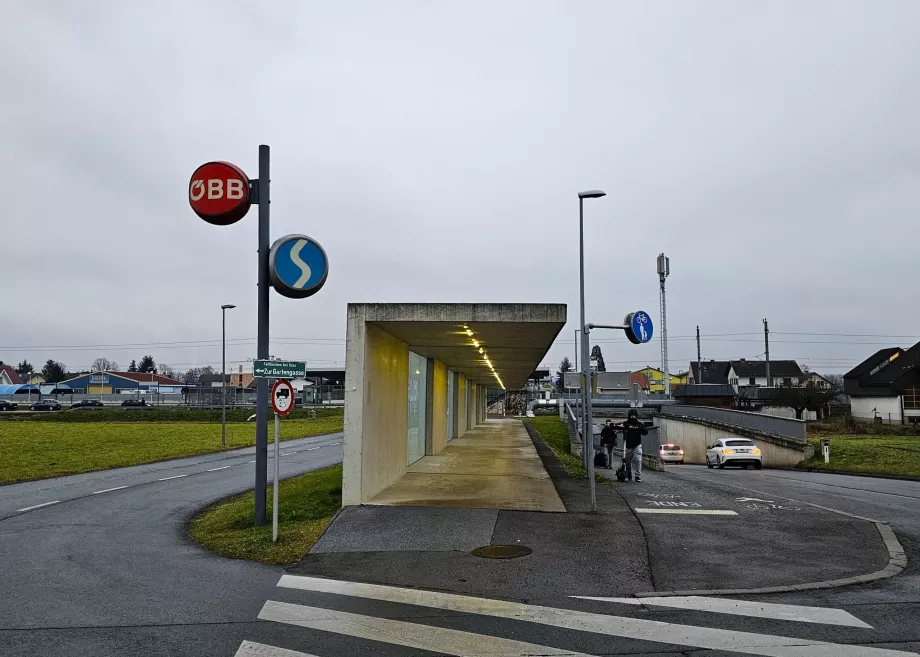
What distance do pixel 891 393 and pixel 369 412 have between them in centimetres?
5099

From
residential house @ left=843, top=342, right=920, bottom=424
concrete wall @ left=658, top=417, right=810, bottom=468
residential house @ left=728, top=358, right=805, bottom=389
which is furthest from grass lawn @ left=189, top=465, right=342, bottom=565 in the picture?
residential house @ left=728, top=358, right=805, bottom=389

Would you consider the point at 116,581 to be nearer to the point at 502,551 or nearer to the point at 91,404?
the point at 502,551

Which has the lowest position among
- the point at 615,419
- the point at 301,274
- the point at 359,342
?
the point at 615,419

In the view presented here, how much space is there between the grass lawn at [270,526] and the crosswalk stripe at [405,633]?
6.84ft

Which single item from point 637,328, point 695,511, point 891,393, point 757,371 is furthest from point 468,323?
point 757,371

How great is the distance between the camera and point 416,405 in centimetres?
1938

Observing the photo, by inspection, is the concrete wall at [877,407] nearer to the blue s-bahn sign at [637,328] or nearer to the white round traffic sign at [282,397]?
the blue s-bahn sign at [637,328]

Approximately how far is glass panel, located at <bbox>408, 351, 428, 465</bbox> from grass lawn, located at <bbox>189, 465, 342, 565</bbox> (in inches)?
152

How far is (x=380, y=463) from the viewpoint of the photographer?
12984 millimetres

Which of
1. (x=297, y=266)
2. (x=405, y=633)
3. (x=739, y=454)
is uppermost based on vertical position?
(x=297, y=266)

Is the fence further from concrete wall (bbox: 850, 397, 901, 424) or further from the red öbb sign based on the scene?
the red öbb sign

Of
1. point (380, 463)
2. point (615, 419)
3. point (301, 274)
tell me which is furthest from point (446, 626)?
point (615, 419)

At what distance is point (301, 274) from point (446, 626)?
6.33 m

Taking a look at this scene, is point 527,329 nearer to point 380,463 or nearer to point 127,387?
point 380,463
